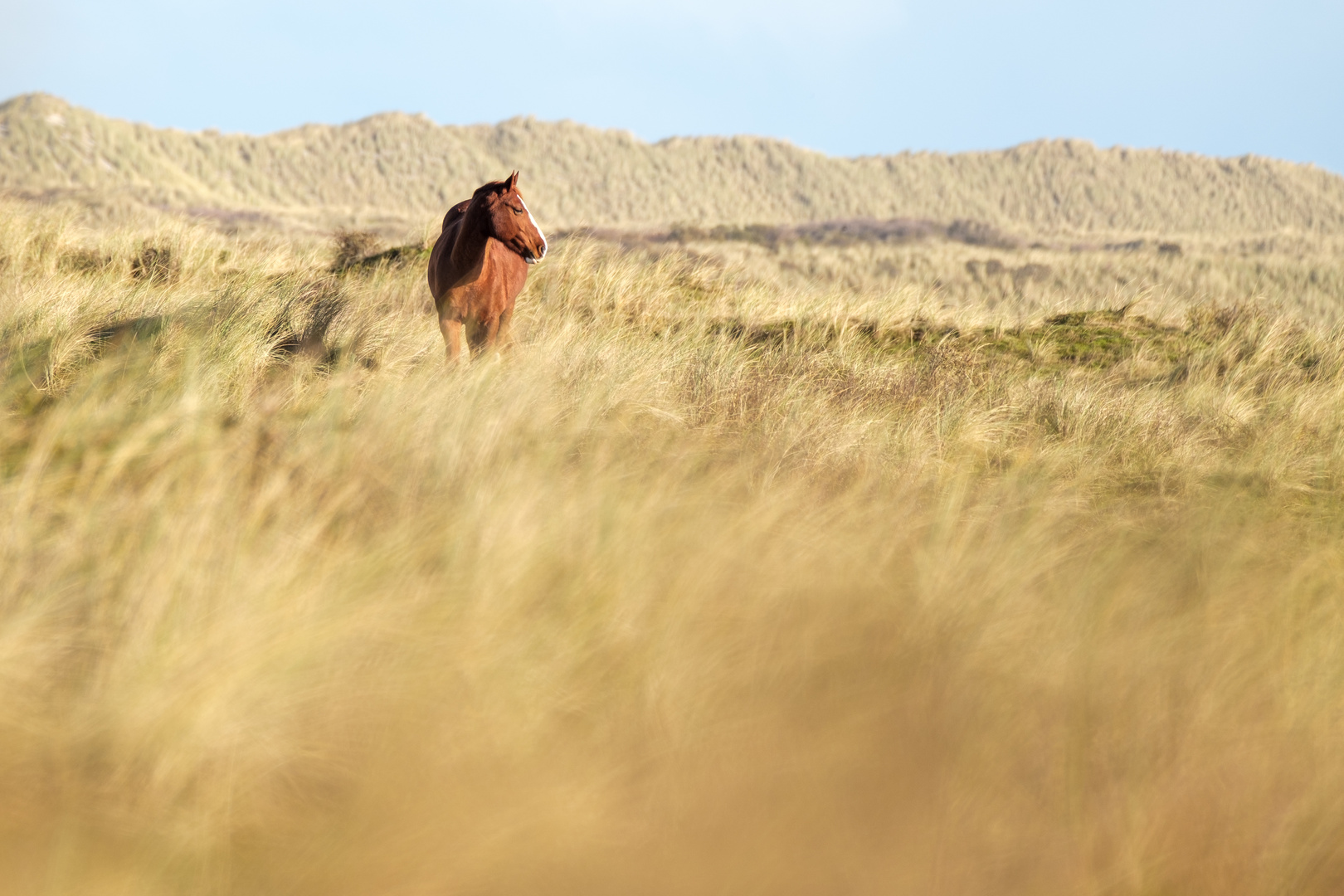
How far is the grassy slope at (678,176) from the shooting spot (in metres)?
48.3

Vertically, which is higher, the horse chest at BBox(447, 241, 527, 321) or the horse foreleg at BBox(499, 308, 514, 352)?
the horse chest at BBox(447, 241, 527, 321)

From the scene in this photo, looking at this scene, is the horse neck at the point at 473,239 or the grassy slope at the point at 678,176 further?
the grassy slope at the point at 678,176

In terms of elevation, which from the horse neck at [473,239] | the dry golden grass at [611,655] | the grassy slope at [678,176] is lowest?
the dry golden grass at [611,655]

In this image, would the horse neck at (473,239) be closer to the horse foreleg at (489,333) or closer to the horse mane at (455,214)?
the horse foreleg at (489,333)

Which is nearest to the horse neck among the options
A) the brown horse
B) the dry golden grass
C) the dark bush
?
the brown horse

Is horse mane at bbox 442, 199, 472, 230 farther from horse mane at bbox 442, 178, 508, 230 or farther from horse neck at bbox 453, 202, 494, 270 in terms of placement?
horse neck at bbox 453, 202, 494, 270

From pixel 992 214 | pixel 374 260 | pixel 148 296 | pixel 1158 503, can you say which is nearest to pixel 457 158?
pixel 992 214

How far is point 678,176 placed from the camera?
56.8m

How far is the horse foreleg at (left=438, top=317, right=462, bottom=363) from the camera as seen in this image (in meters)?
A: 5.52

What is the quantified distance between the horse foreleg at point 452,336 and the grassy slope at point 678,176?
41.5 meters

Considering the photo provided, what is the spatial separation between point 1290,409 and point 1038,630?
3969mm

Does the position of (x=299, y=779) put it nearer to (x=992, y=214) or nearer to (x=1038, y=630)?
(x=1038, y=630)

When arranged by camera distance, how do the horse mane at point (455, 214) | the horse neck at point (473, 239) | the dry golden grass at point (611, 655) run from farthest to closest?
the horse mane at point (455, 214) < the horse neck at point (473, 239) < the dry golden grass at point (611, 655)

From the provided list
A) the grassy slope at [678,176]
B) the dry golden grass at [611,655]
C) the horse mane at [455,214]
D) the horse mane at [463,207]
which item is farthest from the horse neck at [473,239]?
the grassy slope at [678,176]
